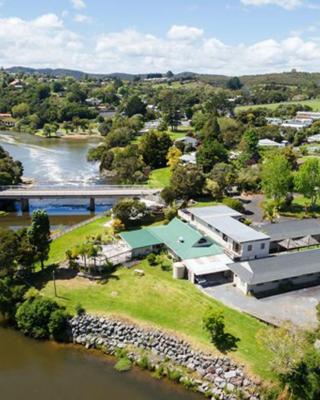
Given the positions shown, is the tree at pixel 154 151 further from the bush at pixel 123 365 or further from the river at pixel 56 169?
the bush at pixel 123 365

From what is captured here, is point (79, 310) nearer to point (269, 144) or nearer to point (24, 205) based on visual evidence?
point (24, 205)

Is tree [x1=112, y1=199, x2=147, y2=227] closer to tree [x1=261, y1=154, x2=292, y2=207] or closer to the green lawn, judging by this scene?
the green lawn

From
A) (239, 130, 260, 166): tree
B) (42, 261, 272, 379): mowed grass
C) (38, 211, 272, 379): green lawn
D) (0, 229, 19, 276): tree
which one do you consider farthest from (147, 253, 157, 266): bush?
(239, 130, 260, 166): tree

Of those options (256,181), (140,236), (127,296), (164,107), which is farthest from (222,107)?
(127,296)

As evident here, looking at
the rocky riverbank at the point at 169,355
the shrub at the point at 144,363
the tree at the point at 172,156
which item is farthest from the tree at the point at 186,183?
the shrub at the point at 144,363

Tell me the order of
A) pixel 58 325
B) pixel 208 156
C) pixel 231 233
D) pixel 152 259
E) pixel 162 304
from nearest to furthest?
pixel 58 325 < pixel 162 304 < pixel 152 259 < pixel 231 233 < pixel 208 156

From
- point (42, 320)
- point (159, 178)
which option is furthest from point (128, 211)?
point (159, 178)
